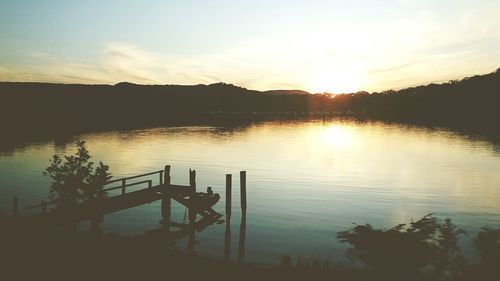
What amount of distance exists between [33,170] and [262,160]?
114ft

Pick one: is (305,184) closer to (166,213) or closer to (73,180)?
(166,213)

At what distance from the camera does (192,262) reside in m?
14.0

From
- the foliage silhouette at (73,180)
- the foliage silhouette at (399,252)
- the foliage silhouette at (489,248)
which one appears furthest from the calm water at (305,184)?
the foliage silhouette at (489,248)

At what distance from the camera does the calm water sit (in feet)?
96.8

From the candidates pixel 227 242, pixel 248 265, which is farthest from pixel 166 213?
pixel 248 265

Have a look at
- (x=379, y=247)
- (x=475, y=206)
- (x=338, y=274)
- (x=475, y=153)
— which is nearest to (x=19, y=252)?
(x=338, y=274)

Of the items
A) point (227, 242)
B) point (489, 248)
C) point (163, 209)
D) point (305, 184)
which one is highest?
point (489, 248)

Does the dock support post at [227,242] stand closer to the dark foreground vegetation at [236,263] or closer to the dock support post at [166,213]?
the dock support post at [166,213]

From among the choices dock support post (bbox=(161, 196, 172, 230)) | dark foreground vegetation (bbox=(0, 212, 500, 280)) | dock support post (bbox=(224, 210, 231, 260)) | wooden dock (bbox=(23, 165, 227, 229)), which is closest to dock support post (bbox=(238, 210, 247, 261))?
dock support post (bbox=(224, 210, 231, 260))

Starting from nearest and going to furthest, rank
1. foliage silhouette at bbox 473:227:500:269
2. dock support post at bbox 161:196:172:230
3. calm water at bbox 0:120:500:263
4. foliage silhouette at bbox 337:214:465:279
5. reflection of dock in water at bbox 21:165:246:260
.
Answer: foliage silhouette at bbox 473:227:500:269 < foliage silhouette at bbox 337:214:465:279 < reflection of dock in water at bbox 21:165:246:260 < dock support post at bbox 161:196:172:230 < calm water at bbox 0:120:500:263

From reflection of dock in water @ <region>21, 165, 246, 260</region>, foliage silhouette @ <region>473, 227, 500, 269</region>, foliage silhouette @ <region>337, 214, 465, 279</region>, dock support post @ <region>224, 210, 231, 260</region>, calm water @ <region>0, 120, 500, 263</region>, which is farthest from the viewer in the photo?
calm water @ <region>0, 120, 500, 263</region>

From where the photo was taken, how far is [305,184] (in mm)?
49625

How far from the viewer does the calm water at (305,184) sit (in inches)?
1162

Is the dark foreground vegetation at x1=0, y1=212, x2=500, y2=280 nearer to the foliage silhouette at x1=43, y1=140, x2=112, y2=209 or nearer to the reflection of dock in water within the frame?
the reflection of dock in water
